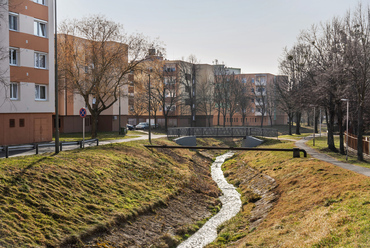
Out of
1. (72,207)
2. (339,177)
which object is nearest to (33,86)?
(72,207)

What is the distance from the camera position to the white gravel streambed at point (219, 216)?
1753cm

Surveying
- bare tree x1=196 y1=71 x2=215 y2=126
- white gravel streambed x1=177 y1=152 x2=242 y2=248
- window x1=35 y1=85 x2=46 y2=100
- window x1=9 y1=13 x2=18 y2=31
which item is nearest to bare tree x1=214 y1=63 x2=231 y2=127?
bare tree x1=196 y1=71 x2=215 y2=126

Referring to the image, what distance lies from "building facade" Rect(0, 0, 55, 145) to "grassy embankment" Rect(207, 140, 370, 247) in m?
19.3

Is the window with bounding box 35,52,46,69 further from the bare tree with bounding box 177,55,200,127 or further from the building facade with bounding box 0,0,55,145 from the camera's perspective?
the bare tree with bounding box 177,55,200,127

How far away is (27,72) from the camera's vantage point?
3262 cm

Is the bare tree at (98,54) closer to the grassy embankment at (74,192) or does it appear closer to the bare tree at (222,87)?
the grassy embankment at (74,192)

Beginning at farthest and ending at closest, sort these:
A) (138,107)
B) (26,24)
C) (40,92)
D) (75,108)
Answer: (138,107) < (75,108) < (40,92) < (26,24)

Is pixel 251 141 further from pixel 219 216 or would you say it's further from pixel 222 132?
pixel 219 216

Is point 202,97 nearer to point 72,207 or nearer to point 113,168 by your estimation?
point 113,168

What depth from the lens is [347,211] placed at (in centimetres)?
1448

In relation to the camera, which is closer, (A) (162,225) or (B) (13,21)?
(A) (162,225)

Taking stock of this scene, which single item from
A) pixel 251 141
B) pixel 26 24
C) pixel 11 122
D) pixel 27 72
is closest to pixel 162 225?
pixel 11 122

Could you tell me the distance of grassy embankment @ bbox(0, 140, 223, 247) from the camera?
13.9 m

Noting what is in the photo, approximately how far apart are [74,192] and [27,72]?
18215 millimetres
